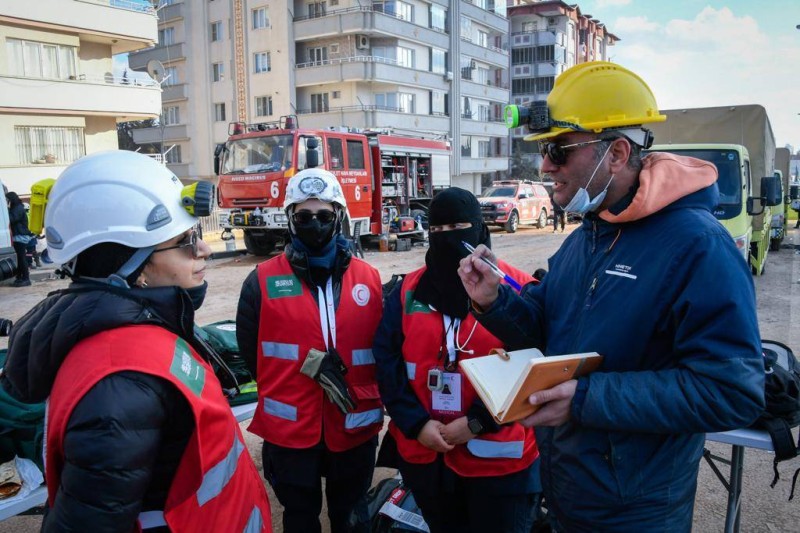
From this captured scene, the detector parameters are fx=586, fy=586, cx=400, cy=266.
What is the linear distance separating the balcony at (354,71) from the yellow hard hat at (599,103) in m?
32.5

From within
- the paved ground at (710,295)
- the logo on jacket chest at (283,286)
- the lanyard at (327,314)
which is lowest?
the paved ground at (710,295)

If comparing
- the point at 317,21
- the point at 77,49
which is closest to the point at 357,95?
the point at 317,21

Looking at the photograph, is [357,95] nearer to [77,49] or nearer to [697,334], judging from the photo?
[77,49]

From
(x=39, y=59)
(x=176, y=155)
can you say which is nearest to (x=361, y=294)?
(x=39, y=59)

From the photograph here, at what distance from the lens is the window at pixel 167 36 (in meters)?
39.1

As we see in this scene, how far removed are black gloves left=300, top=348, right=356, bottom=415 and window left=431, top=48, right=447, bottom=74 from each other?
38105 millimetres

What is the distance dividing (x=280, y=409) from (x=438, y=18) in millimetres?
40477

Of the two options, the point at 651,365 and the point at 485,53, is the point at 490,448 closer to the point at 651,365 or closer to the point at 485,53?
the point at 651,365

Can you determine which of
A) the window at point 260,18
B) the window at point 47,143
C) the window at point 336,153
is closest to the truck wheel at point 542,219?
the window at point 336,153

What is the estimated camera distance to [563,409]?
1.67 meters

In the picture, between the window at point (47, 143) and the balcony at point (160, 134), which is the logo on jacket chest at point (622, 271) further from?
the balcony at point (160, 134)

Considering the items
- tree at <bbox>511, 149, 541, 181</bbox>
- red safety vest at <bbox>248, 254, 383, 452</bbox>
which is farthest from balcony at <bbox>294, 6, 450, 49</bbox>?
red safety vest at <bbox>248, 254, 383, 452</bbox>

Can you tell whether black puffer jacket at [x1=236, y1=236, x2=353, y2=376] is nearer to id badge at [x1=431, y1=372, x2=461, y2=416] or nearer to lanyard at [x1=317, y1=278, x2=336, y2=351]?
lanyard at [x1=317, y1=278, x2=336, y2=351]

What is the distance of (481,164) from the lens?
42562 mm
